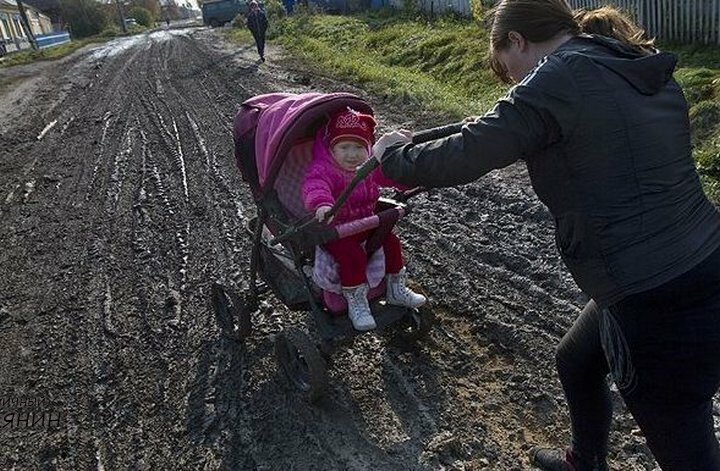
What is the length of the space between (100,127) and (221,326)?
7949mm

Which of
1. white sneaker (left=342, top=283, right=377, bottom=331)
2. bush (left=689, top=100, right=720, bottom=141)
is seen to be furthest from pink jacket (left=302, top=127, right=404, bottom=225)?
bush (left=689, top=100, right=720, bottom=141)

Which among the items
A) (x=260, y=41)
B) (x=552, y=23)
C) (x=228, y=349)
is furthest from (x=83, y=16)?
(x=552, y=23)

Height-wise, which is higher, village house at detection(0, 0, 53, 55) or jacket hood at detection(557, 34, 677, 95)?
village house at detection(0, 0, 53, 55)

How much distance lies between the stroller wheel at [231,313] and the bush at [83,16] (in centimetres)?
5810

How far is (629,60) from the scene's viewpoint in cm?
176

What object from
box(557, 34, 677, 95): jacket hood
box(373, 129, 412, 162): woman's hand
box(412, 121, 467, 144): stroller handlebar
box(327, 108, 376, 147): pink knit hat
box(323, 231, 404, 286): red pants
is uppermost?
box(557, 34, 677, 95): jacket hood

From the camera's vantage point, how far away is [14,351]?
4445 mm

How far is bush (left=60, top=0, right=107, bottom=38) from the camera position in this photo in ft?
183

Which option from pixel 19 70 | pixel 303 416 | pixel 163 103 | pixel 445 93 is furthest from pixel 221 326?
pixel 19 70

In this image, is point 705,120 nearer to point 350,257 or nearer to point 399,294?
point 399,294

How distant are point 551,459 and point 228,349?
219 cm

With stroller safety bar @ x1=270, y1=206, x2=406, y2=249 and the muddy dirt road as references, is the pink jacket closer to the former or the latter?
stroller safety bar @ x1=270, y1=206, x2=406, y2=249

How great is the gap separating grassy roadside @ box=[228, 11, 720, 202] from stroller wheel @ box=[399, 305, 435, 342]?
156cm

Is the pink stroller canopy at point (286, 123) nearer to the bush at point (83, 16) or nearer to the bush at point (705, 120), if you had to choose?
the bush at point (705, 120)
